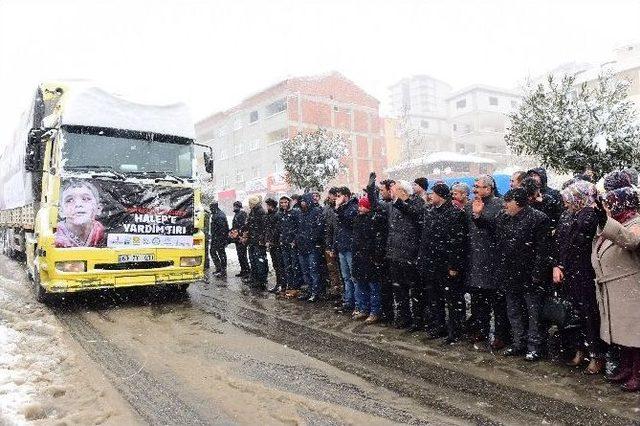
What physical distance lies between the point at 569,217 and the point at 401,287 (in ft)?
7.42

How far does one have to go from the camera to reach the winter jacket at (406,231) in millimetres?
5801

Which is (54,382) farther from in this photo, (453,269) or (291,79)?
(291,79)

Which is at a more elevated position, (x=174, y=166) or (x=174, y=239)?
(x=174, y=166)

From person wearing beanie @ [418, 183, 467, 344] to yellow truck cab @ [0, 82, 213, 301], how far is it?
13.5 feet

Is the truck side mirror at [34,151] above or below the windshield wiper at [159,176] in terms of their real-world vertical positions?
above

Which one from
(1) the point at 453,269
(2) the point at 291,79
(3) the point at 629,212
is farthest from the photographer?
(2) the point at 291,79

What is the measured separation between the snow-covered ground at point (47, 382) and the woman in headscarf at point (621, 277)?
12.6 feet

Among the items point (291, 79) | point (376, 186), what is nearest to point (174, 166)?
point (376, 186)

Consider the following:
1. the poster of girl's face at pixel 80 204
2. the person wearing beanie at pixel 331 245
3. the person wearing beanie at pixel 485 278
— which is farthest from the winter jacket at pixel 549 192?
the poster of girl's face at pixel 80 204

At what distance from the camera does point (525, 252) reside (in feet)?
15.3

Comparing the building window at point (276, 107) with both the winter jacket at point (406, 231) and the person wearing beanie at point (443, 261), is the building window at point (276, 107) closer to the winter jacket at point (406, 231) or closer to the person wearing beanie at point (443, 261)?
the winter jacket at point (406, 231)

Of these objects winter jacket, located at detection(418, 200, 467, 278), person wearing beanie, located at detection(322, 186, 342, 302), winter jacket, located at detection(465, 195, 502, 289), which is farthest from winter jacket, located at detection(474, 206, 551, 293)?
person wearing beanie, located at detection(322, 186, 342, 302)

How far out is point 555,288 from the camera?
4.70 metres

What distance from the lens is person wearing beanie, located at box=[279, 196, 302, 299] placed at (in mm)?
8469
